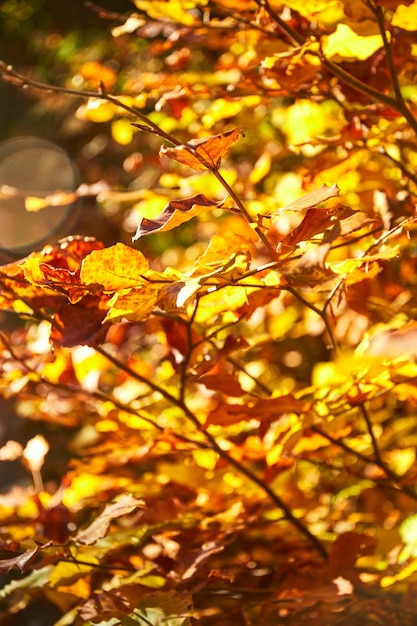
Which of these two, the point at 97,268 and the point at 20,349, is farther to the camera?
the point at 20,349

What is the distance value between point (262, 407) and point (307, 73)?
1.19 feet

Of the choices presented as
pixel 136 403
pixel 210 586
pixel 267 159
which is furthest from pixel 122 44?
pixel 210 586

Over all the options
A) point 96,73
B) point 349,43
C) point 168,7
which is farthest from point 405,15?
point 96,73

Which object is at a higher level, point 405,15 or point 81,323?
point 405,15

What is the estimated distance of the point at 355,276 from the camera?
68 centimetres

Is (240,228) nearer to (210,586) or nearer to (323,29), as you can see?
(323,29)

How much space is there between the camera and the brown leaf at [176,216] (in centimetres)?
57

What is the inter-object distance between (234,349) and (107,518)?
22 cm

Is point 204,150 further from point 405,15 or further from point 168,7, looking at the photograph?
point 168,7

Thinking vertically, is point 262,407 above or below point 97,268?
below

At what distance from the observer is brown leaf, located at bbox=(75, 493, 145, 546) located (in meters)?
0.72

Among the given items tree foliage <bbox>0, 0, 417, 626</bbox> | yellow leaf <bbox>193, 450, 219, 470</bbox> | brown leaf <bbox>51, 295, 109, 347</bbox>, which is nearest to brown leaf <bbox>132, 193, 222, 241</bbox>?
tree foliage <bbox>0, 0, 417, 626</bbox>

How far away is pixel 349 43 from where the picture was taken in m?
0.81

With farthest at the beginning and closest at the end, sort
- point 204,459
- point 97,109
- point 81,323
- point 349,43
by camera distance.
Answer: point 204,459 → point 97,109 → point 349,43 → point 81,323
